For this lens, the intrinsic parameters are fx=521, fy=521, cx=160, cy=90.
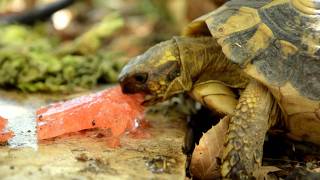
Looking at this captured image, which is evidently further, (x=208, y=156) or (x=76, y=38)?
(x=76, y=38)

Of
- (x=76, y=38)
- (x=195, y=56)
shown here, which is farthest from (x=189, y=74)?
(x=76, y=38)

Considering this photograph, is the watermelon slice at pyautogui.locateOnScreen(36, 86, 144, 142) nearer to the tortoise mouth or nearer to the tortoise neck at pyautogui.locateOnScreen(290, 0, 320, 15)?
the tortoise mouth

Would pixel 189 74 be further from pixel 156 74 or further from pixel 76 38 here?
pixel 76 38

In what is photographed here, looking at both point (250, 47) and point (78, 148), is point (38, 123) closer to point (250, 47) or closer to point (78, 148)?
point (78, 148)

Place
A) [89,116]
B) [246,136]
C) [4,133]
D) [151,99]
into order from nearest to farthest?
[246,136]
[4,133]
[89,116]
[151,99]

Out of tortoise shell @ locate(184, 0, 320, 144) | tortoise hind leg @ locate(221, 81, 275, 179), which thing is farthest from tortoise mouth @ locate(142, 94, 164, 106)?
tortoise hind leg @ locate(221, 81, 275, 179)

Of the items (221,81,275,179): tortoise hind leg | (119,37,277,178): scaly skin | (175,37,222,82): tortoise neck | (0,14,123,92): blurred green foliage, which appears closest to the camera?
(221,81,275,179): tortoise hind leg

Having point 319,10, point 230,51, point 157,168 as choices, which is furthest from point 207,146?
point 319,10

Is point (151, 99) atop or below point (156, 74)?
below
